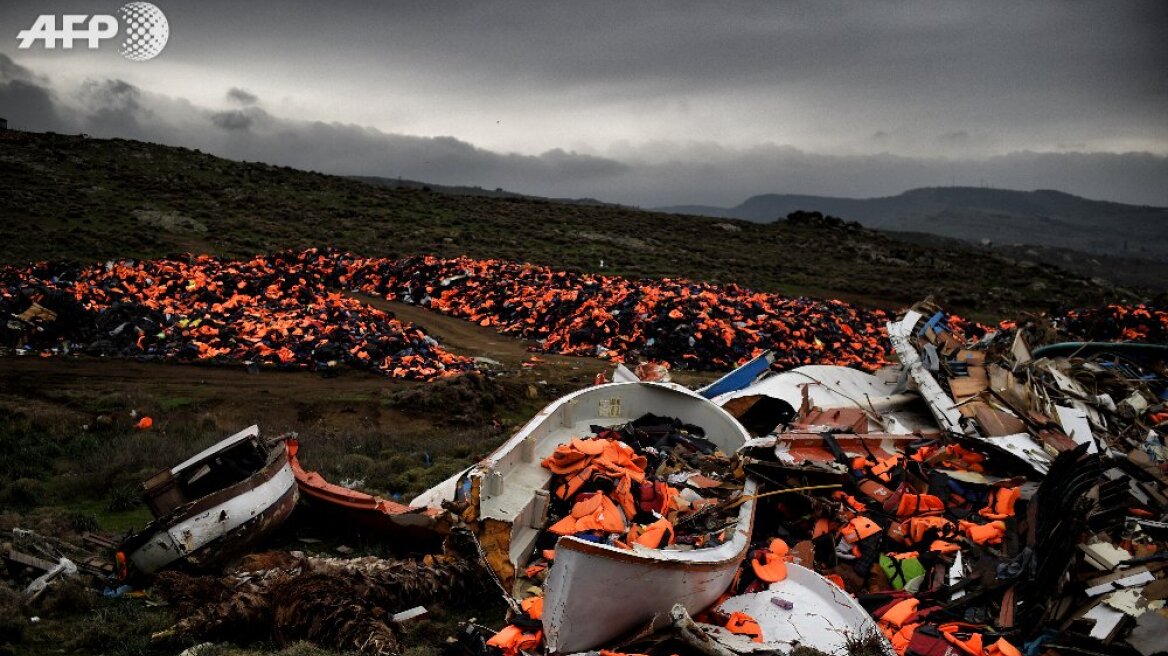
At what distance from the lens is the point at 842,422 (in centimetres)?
847

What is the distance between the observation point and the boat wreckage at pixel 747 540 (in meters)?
4.82

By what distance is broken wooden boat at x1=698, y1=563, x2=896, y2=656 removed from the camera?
488 centimetres

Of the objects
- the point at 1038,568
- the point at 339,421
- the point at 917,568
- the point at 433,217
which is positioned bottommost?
the point at 339,421

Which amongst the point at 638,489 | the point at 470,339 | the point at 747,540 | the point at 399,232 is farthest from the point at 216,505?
the point at 399,232

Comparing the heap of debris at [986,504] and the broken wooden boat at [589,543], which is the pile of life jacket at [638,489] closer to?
the broken wooden boat at [589,543]

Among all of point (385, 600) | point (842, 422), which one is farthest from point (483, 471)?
point (842, 422)

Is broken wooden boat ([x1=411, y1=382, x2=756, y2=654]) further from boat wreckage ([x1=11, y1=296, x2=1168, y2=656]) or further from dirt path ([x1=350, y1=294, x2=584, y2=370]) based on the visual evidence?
dirt path ([x1=350, y1=294, x2=584, y2=370])

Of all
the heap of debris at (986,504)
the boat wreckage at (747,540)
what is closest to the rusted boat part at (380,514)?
the boat wreckage at (747,540)

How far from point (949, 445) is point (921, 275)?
109 feet

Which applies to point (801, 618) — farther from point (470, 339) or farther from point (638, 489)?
point (470, 339)

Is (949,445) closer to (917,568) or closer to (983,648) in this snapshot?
(917,568)

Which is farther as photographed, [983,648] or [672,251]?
[672,251]

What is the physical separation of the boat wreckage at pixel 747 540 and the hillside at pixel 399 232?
22.3 meters

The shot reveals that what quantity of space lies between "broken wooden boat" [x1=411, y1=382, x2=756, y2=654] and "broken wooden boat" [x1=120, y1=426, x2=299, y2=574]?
4.86 feet
